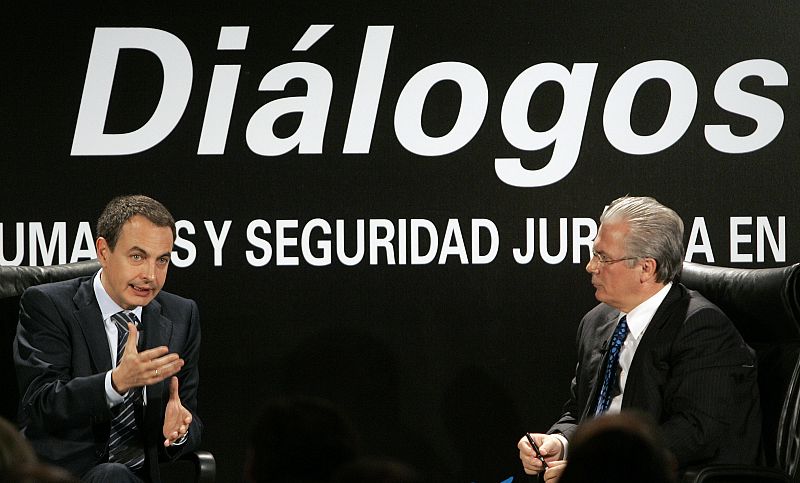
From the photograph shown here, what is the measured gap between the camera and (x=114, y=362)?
346 centimetres

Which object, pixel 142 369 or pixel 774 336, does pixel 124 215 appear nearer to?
pixel 142 369

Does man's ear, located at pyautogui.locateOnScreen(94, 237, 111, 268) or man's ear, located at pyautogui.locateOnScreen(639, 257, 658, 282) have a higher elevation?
man's ear, located at pyautogui.locateOnScreen(94, 237, 111, 268)

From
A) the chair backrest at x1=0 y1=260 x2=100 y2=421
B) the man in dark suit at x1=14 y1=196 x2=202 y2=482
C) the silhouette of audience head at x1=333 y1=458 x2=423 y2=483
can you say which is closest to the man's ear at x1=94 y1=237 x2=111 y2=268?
the man in dark suit at x1=14 y1=196 x2=202 y2=482

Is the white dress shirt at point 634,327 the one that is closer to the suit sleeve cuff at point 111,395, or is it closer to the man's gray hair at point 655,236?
the man's gray hair at point 655,236

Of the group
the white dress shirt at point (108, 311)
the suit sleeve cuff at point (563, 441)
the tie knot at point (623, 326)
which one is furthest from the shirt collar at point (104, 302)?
the tie knot at point (623, 326)

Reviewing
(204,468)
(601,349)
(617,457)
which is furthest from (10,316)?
(617,457)

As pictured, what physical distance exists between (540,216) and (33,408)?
7.15ft

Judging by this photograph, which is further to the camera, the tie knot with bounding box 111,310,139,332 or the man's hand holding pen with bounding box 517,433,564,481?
the tie knot with bounding box 111,310,139,332

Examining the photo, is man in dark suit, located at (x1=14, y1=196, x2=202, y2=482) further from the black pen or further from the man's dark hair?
the black pen

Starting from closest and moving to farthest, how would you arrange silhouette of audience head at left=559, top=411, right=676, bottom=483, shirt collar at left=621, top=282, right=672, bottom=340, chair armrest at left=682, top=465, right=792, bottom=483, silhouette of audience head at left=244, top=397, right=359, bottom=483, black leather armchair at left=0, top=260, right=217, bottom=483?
silhouette of audience head at left=559, top=411, right=676, bottom=483 → silhouette of audience head at left=244, top=397, right=359, bottom=483 → chair armrest at left=682, top=465, right=792, bottom=483 → shirt collar at left=621, top=282, right=672, bottom=340 → black leather armchair at left=0, top=260, right=217, bottom=483

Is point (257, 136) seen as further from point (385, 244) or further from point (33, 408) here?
point (33, 408)

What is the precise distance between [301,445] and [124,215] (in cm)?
192

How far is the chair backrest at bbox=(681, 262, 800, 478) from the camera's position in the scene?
122 inches

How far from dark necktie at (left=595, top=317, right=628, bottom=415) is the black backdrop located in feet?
3.31
